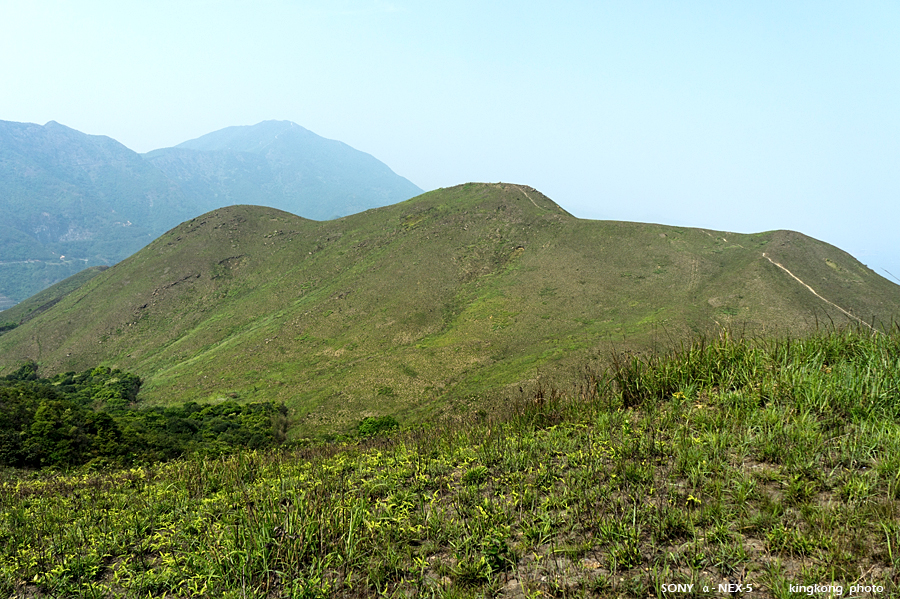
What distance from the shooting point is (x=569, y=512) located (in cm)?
384

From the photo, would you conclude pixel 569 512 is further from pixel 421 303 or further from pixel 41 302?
pixel 41 302

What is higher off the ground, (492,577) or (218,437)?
(492,577)

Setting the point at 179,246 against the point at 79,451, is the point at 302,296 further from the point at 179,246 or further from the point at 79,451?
the point at 79,451

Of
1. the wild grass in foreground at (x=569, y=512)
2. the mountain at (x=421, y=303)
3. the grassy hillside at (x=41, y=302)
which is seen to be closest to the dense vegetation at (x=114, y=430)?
the mountain at (x=421, y=303)

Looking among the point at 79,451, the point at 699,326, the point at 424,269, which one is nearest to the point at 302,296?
the point at 424,269

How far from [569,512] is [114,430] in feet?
77.2

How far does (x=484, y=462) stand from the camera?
5043mm

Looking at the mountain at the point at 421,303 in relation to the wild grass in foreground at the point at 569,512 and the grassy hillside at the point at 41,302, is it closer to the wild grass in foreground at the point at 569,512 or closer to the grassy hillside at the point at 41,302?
the grassy hillside at the point at 41,302

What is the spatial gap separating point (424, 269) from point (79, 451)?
1603 inches

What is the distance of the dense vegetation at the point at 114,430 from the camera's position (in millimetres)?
15914

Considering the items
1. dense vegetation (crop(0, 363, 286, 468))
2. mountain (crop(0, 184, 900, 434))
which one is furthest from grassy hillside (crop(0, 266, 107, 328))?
dense vegetation (crop(0, 363, 286, 468))

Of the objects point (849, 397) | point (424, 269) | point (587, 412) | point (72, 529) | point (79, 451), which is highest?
point (424, 269)

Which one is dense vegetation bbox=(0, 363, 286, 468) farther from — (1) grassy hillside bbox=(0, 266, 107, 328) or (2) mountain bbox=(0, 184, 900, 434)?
(1) grassy hillside bbox=(0, 266, 107, 328)

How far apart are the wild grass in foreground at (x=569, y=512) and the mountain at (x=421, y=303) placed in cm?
2200
